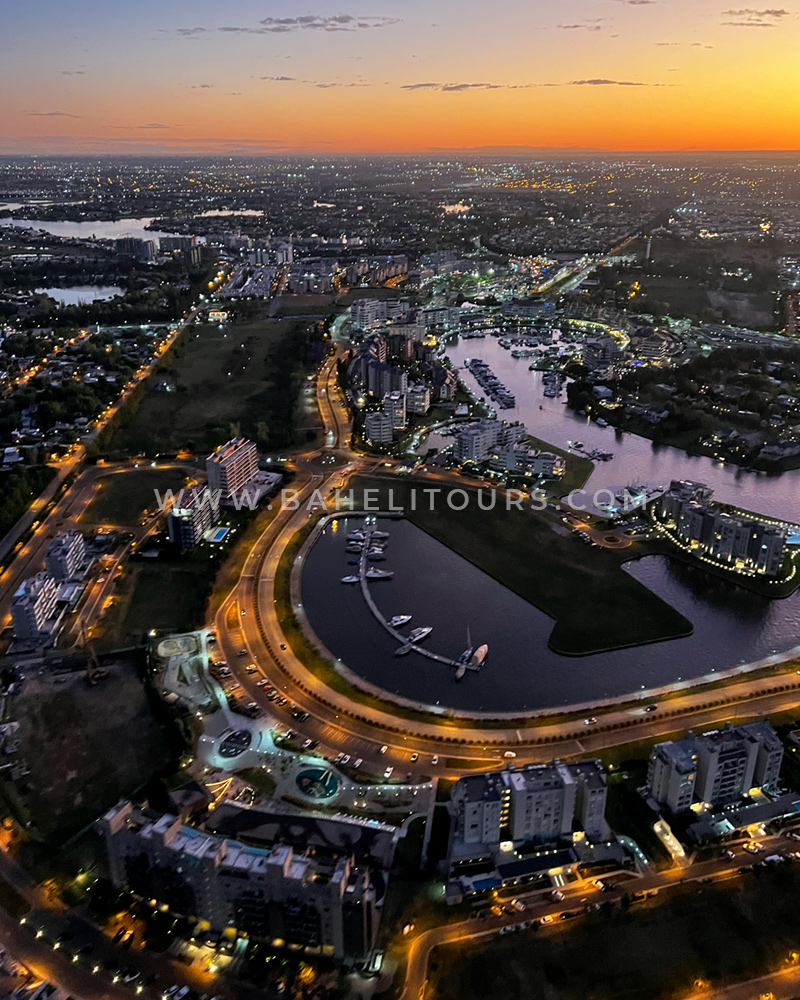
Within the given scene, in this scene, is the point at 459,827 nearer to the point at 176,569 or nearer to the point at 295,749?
A: the point at 295,749

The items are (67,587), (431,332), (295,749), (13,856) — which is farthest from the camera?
(431,332)

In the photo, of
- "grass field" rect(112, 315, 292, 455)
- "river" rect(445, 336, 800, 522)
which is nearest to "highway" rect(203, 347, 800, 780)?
"river" rect(445, 336, 800, 522)

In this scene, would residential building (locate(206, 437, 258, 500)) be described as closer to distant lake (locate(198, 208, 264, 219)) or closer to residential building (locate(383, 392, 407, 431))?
residential building (locate(383, 392, 407, 431))

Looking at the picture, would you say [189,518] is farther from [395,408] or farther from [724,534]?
[724,534]

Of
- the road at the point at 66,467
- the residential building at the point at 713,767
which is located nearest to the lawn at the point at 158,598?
the road at the point at 66,467

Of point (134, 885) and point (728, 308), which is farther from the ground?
point (728, 308)

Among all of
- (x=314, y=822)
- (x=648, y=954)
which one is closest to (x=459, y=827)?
(x=314, y=822)

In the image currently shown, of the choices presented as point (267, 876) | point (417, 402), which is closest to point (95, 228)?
point (417, 402)
